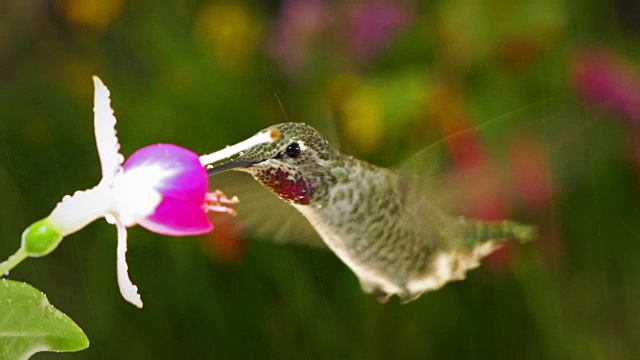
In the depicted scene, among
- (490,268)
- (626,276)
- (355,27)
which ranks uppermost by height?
(355,27)

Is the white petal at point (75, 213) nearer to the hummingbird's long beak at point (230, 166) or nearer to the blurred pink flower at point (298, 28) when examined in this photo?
the hummingbird's long beak at point (230, 166)

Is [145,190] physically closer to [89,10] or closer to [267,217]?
[267,217]

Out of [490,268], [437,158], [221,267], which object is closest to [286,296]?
[221,267]

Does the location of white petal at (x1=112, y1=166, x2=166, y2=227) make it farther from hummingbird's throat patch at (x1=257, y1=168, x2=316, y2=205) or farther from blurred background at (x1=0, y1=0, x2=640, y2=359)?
blurred background at (x1=0, y1=0, x2=640, y2=359)

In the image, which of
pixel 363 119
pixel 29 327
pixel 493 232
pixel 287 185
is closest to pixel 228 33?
pixel 363 119

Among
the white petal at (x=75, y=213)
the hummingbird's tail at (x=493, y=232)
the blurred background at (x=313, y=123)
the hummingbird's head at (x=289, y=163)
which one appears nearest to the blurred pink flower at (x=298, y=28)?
the blurred background at (x=313, y=123)

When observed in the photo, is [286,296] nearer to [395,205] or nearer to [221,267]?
[221,267]

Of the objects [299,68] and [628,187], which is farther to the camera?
[628,187]
